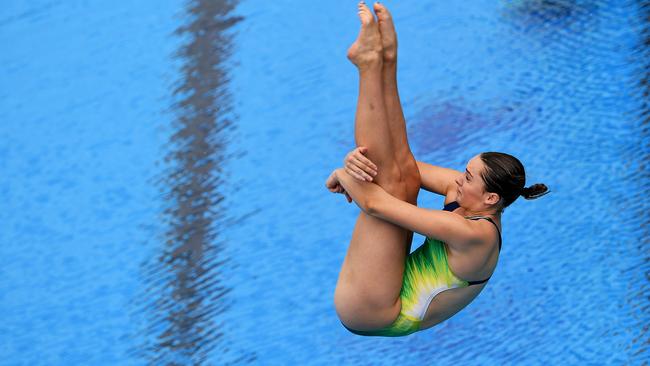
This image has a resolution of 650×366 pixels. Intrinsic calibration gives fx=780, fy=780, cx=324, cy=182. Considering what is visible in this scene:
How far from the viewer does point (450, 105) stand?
4191mm

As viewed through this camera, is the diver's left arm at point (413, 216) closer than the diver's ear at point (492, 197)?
Yes

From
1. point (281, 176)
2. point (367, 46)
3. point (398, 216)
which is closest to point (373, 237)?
point (398, 216)

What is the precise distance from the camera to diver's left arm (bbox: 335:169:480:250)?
2104 millimetres

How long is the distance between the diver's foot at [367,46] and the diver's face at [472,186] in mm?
402

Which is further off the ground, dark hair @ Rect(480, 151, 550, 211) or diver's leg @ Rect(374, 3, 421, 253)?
diver's leg @ Rect(374, 3, 421, 253)

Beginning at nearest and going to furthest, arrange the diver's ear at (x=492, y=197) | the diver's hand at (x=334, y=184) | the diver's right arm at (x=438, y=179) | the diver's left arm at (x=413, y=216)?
the diver's left arm at (x=413, y=216) < the diver's ear at (x=492, y=197) < the diver's hand at (x=334, y=184) < the diver's right arm at (x=438, y=179)

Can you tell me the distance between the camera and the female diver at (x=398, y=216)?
2154mm

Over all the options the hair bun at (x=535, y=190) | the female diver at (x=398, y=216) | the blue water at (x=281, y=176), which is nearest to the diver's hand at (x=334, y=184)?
the female diver at (x=398, y=216)

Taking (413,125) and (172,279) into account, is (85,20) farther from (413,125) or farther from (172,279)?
(413,125)

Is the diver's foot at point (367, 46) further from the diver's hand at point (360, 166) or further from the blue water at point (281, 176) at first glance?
the blue water at point (281, 176)

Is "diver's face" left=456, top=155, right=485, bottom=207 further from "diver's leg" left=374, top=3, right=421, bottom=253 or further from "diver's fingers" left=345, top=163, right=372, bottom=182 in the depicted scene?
"diver's fingers" left=345, top=163, right=372, bottom=182

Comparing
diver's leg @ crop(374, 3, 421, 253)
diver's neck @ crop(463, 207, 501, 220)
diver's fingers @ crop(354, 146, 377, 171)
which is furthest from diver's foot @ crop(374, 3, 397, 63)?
diver's neck @ crop(463, 207, 501, 220)

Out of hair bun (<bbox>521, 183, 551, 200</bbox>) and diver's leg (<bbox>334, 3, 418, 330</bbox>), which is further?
hair bun (<bbox>521, 183, 551, 200</bbox>)

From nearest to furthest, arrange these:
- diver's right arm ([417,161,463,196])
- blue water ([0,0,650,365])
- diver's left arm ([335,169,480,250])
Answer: diver's left arm ([335,169,480,250])
diver's right arm ([417,161,463,196])
blue water ([0,0,650,365])
